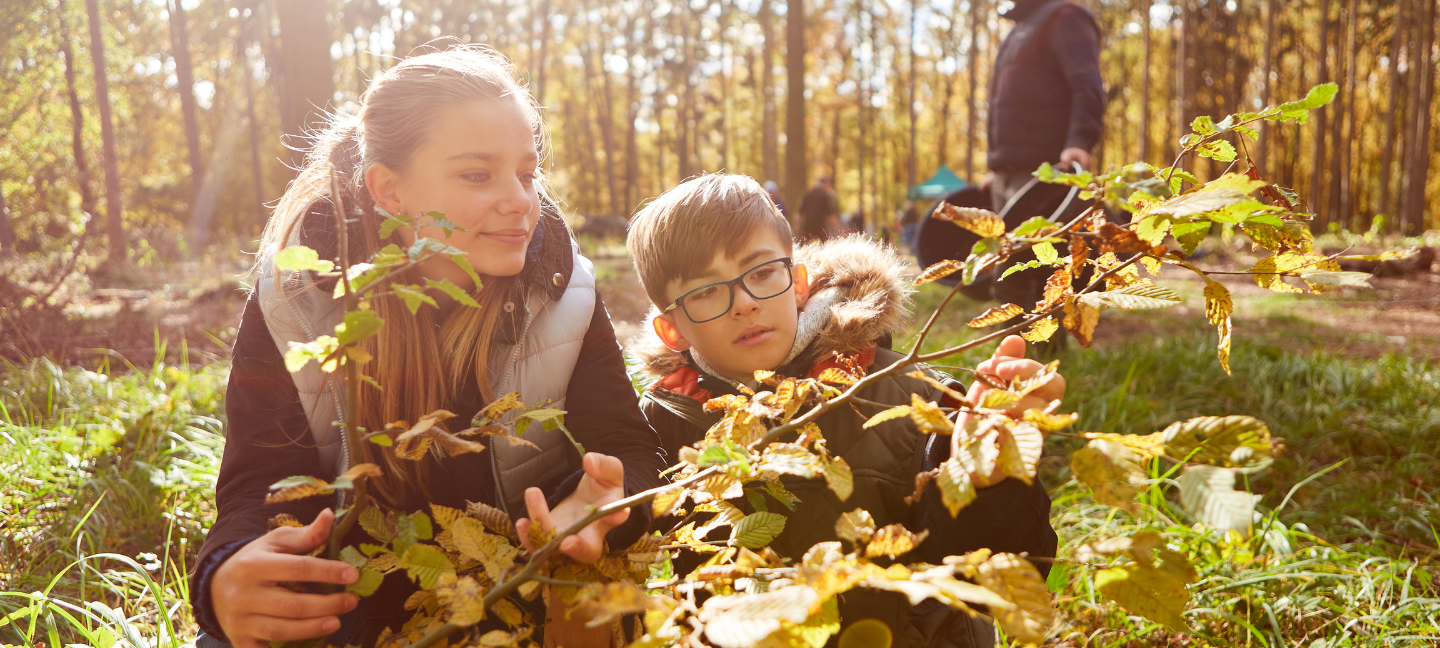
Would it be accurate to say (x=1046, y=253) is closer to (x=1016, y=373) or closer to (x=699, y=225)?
(x=1016, y=373)

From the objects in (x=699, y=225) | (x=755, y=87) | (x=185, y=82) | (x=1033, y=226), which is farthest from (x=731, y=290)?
(x=755, y=87)

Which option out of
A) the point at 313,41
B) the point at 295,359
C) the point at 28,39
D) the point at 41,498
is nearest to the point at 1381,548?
the point at 295,359

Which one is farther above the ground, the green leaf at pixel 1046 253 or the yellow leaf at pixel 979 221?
the yellow leaf at pixel 979 221

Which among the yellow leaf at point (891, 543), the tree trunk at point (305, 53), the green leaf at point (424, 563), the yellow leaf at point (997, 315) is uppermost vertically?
the tree trunk at point (305, 53)

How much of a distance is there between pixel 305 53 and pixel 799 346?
5.17m

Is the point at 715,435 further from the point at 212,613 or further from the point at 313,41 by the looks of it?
the point at 313,41

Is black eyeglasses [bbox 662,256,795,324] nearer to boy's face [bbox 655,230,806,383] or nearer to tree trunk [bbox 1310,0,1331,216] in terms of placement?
boy's face [bbox 655,230,806,383]

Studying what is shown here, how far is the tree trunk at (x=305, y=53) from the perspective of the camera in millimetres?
5297

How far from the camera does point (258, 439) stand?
59.7 inches

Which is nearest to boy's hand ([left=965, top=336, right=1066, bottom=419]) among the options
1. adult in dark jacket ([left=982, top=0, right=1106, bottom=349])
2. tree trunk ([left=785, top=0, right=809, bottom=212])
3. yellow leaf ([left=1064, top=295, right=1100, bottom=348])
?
yellow leaf ([left=1064, top=295, right=1100, bottom=348])

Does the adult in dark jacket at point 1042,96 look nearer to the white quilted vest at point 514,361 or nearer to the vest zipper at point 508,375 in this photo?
the white quilted vest at point 514,361

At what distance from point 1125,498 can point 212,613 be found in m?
1.28

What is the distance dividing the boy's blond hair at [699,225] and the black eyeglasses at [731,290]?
0.22 ft

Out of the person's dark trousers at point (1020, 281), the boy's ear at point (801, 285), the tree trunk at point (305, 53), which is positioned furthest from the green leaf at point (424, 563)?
the tree trunk at point (305, 53)
